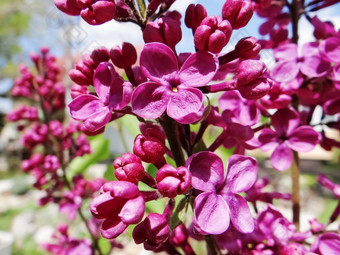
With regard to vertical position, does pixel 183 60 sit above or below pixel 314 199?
above

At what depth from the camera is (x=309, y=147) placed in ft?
1.73

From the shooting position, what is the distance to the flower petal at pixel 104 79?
1.24 feet

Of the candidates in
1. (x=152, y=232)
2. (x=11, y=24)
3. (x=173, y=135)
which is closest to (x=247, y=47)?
(x=173, y=135)

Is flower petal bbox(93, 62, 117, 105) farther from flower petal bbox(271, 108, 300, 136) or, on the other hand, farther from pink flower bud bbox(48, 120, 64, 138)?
pink flower bud bbox(48, 120, 64, 138)

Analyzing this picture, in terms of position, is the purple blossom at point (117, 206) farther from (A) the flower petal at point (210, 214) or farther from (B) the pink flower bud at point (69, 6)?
(B) the pink flower bud at point (69, 6)

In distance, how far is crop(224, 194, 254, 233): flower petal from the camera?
363 millimetres

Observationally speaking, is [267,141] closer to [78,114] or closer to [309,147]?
[309,147]

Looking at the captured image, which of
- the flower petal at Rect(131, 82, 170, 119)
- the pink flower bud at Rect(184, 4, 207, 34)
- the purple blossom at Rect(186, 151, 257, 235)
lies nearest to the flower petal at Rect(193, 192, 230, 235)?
the purple blossom at Rect(186, 151, 257, 235)

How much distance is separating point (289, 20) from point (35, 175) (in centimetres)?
85

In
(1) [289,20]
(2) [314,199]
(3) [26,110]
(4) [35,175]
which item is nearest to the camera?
(1) [289,20]

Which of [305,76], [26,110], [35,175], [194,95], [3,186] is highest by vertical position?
[194,95]

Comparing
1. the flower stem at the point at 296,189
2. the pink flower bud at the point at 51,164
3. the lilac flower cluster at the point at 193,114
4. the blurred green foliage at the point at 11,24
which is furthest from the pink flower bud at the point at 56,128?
the blurred green foliage at the point at 11,24

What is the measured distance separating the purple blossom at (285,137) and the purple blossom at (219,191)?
15 centimetres

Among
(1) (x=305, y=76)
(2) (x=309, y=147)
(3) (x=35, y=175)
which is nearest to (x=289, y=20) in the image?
(1) (x=305, y=76)
